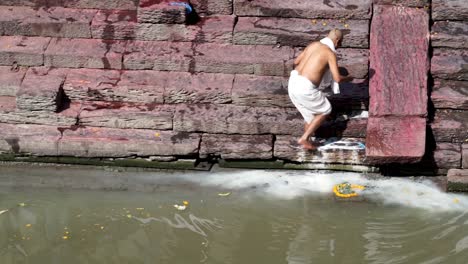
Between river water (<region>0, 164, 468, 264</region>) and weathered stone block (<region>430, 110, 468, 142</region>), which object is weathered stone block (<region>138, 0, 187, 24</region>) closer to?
river water (<region>0, 164, 468, 264</region>)

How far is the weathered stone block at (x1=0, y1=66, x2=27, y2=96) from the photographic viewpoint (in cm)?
891

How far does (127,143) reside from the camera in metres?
8.46

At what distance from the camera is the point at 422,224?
7504 millimetres

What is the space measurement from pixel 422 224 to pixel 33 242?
387 centimetres

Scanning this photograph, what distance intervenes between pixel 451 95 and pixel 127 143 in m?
3.69

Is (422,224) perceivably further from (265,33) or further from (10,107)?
(10,107)

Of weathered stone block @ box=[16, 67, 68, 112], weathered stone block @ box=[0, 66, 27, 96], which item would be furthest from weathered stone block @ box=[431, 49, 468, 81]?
weathered stone block @ box=[0, 66, 27, 96]

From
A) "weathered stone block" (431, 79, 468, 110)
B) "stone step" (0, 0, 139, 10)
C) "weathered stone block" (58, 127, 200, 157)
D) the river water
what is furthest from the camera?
"stone step" (0, 0, 139, 10)

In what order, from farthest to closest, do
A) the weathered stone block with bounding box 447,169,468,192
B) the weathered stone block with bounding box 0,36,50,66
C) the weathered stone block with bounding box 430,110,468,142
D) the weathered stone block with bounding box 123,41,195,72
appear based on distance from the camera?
the weathered stone block with bounding box 0,36,50,66 → the weathered stone block with bounding box 123,41,195,72 → the weathered stone block with bounding box 430,110,468,142 → the weathered stone block with bounding box 447,169,468,192

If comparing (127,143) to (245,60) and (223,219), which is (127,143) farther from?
(245,60)

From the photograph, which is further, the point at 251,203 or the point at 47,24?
the point at 47,24

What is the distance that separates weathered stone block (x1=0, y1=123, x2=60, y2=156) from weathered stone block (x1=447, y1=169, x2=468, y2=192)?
439cm

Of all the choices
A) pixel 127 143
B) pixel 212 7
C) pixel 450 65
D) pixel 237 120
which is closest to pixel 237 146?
pixel 237 120

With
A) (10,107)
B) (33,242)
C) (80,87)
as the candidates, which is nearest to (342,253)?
(33,242)
